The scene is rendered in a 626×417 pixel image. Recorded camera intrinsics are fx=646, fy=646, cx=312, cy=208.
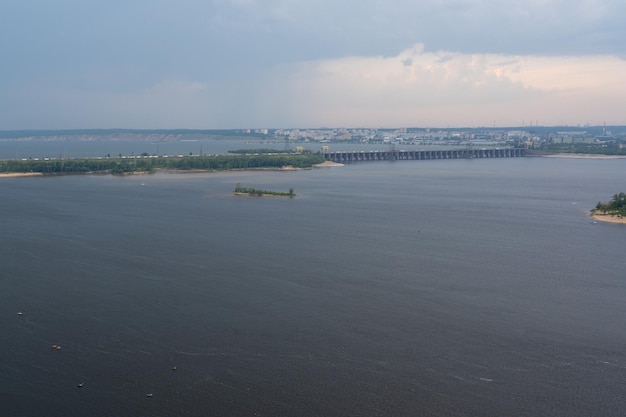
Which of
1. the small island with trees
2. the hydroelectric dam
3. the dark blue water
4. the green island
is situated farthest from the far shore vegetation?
the hydroelectric dam

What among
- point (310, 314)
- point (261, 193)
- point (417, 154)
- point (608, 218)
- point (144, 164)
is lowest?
point (310, 314)

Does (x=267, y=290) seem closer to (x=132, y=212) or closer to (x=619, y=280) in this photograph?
(x=619, y=280)

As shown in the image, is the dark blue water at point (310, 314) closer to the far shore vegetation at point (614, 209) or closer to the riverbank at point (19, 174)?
the far shore vegetation at point (614, 209)

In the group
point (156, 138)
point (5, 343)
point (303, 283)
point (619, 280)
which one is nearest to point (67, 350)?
point (5, 343)

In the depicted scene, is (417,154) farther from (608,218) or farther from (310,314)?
(310,314)

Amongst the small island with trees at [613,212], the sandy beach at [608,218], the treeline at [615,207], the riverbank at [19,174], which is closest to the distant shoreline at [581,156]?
the small island with trees at [613,212]

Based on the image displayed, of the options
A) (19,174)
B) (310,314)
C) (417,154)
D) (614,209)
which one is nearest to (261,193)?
(614,209)

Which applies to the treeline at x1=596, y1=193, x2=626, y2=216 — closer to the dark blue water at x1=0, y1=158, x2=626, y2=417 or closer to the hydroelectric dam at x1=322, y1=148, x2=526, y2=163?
the dark blue water at x1=0, y1=158, x2=626, y2=417
